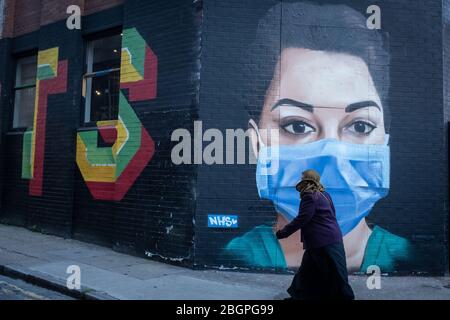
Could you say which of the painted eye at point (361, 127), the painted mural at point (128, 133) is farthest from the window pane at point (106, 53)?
the painted eye at point (361, 127)

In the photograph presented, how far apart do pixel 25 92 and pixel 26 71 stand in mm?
613

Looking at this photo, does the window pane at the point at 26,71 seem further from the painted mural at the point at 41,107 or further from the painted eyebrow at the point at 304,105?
the painted eyebrow at the point at 304,105

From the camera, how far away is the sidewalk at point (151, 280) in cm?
615

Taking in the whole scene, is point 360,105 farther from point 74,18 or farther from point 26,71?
point 26,71

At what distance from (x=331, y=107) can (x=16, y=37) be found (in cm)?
891

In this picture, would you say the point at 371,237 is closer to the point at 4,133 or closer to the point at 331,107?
the point at 331,107

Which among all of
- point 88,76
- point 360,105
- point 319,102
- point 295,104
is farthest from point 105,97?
point 360,105

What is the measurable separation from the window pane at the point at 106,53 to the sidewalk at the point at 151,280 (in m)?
3.97

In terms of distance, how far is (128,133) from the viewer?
28.3ft

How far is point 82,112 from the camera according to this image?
33.2ft
